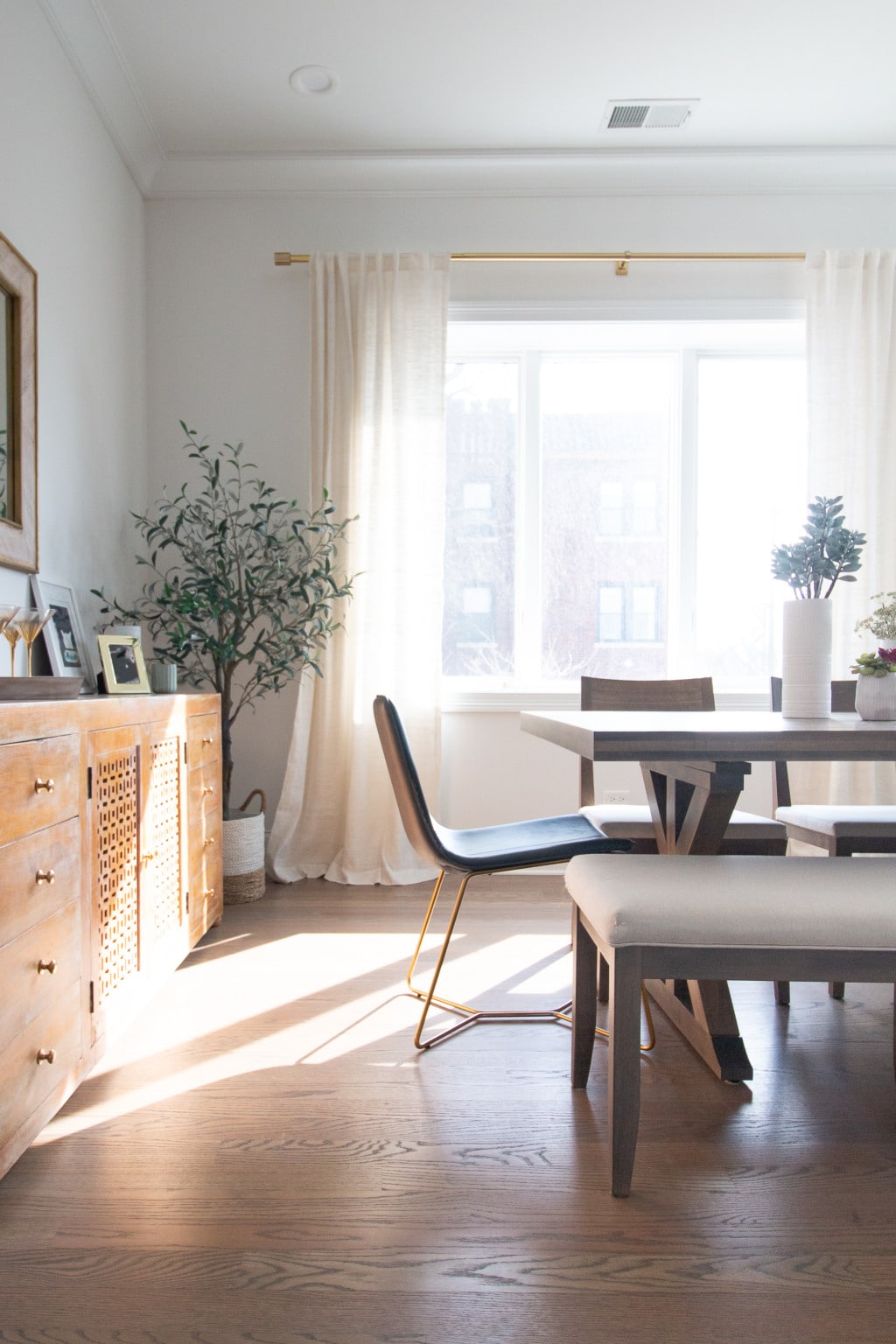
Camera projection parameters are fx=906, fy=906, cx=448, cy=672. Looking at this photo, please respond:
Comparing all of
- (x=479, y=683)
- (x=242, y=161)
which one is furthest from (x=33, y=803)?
(x=242, y=161)

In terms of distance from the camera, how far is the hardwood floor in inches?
46.9

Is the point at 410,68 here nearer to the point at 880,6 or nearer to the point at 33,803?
the point at 880,6

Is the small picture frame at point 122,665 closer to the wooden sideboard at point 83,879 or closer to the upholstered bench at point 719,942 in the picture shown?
the wooden sideboard at point 83,879

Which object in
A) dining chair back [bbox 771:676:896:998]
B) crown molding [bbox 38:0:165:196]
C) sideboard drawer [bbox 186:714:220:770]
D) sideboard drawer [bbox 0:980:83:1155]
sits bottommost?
sideboard drawer [bbox 0:980:83:1155]

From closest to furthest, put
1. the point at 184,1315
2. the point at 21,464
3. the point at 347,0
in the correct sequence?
the point at 184,1315 → the point at 21,464 → the point at 347,0

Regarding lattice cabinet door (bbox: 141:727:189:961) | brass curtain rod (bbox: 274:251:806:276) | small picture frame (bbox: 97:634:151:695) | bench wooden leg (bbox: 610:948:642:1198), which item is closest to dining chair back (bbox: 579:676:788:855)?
bench wooden leg (bbox: 610:948:642:1198)

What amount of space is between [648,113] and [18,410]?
260 cm

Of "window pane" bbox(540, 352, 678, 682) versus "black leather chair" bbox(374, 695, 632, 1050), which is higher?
"window pane" bbox(540, 352, 678, 682)

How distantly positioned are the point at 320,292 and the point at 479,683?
1.78 m

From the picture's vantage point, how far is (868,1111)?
1743 millimetres

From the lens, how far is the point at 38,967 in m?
1.59

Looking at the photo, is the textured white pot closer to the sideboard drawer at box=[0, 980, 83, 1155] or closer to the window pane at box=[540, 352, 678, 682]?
the sideboard drawer at box=[0, 980, 83, 1155]

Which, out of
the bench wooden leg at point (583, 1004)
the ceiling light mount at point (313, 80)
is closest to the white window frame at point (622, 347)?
the ceiling light mount at point (313, 80)

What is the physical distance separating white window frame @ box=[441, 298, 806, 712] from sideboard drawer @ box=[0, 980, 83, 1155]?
233 centimetres
